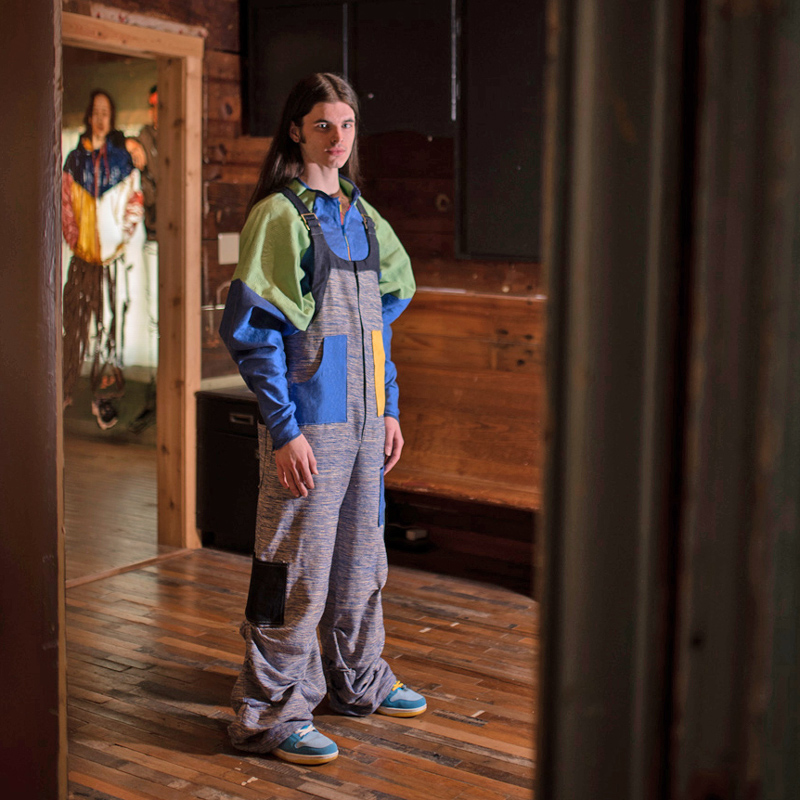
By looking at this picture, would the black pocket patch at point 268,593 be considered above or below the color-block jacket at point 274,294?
below

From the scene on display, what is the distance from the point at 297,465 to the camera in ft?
8.18

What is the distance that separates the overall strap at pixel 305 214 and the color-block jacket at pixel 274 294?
0.04 feet

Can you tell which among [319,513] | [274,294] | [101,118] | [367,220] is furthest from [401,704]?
[101,118]

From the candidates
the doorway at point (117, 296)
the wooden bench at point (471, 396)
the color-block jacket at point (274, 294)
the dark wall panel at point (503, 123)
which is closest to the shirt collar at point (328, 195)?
the color-block jacket at point (274, 294)

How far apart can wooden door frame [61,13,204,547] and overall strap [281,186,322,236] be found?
2.01 m

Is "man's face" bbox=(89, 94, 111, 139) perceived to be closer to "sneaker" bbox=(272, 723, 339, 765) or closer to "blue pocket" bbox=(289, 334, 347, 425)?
"blue pocket" bbox=(289, 334, 347, 425)

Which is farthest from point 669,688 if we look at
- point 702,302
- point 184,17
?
point 184,17

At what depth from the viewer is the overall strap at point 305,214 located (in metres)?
2.55

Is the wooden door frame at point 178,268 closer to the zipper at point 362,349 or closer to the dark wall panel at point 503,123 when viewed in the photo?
the dark wall panel at point 503,123

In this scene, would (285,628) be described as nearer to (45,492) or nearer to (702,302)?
(45,492)

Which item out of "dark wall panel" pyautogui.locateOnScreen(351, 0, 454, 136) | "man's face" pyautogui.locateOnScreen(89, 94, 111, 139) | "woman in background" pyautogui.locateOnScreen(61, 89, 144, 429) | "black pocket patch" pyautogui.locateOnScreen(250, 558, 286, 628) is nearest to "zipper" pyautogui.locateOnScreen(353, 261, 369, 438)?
"black pocket patch" pyautogui.locateOnScreen(250, 558, 286, 628)

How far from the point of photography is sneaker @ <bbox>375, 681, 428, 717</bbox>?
9.57 ft

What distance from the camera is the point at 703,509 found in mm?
535

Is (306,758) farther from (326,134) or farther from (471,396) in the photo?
(471,396)
